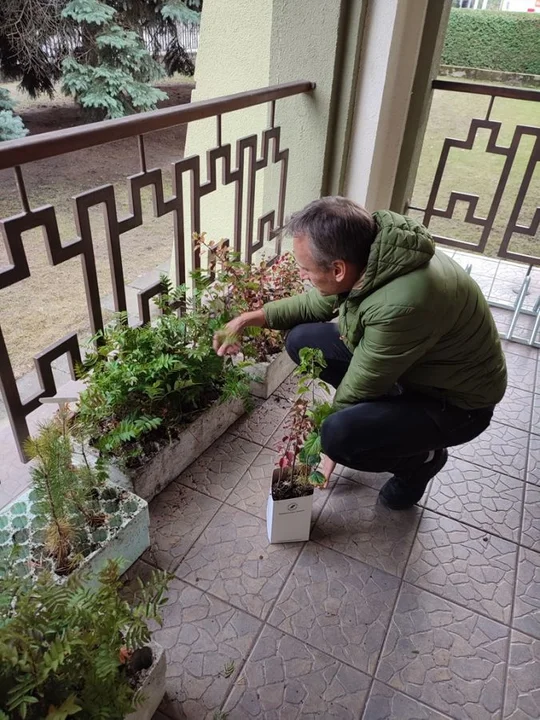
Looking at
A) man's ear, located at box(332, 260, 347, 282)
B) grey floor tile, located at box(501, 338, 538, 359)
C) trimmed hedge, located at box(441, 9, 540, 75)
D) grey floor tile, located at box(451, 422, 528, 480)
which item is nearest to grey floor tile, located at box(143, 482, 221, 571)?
man's ear, located at box(332, 260, 347, 282)

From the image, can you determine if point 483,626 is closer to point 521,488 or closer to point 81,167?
point 521,488

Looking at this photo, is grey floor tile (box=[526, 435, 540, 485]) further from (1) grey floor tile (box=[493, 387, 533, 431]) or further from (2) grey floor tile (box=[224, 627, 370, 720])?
(2) grey floor tile (box=[224, 627, 370, 720])

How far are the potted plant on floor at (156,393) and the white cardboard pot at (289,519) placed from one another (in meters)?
0.41

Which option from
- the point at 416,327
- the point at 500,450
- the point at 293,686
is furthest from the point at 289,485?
the point at 500,450

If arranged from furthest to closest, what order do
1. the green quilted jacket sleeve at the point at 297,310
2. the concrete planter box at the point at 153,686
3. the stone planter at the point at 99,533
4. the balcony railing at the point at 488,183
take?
the balcony railing at the point at 488,183, the green quilted jacket sleeve at the point at 297,310, the stone planter at the point at 99,533, the concrete planter box at the point at 153,686

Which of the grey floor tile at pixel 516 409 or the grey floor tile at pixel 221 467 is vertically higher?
the grey floor tile at pixel 221 467

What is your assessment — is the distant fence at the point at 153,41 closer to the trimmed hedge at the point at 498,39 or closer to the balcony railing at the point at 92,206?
the trimmed hedge at the point at 498,39

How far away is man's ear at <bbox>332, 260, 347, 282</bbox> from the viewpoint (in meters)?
1.48

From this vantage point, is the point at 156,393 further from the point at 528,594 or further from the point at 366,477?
the point at 528,594

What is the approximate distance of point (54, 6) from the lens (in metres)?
7.10

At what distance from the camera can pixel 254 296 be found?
2305 mm

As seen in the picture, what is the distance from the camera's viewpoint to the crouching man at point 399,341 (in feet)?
4.75

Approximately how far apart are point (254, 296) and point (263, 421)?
1.74ft

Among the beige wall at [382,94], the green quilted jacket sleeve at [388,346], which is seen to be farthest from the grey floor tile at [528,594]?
the beige wall at [382,94]
